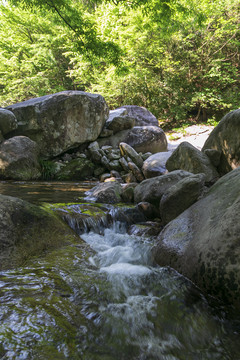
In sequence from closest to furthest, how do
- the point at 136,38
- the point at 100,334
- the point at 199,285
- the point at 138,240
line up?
the point at 100,334
the point at 199,285
the point at 138,240
the point at 136,38

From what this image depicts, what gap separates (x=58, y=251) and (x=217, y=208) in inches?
85.7

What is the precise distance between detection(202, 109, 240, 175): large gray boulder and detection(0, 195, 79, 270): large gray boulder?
392cm

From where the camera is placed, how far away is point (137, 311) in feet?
6.60

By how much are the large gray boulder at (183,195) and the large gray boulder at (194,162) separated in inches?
61.5

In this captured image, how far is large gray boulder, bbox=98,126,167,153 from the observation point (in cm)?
1155

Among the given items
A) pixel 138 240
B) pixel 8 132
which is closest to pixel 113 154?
pixel 8 132

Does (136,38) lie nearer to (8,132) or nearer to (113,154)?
(113,154)

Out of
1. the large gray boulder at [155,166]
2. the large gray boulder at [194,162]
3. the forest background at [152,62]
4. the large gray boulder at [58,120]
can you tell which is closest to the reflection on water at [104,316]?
the large gray boulder at [194,162]

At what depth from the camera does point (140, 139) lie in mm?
11578

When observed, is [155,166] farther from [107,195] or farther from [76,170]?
[76,170]

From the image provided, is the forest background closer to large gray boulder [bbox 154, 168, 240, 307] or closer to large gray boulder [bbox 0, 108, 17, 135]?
large gray boulder [bbox 0, 108, 17, 135]

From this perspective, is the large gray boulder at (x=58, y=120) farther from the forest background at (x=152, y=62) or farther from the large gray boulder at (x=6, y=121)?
the forest background at (x=152, y=62)

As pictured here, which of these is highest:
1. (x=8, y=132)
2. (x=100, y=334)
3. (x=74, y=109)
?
(x=74, y=109)

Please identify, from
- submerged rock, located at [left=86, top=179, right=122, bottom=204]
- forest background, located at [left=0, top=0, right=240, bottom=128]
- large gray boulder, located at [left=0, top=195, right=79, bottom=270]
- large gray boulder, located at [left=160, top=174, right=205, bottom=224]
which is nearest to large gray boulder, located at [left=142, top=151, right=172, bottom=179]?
submerged rock, located at [left=86, top=179, right=122, bottom=204]
